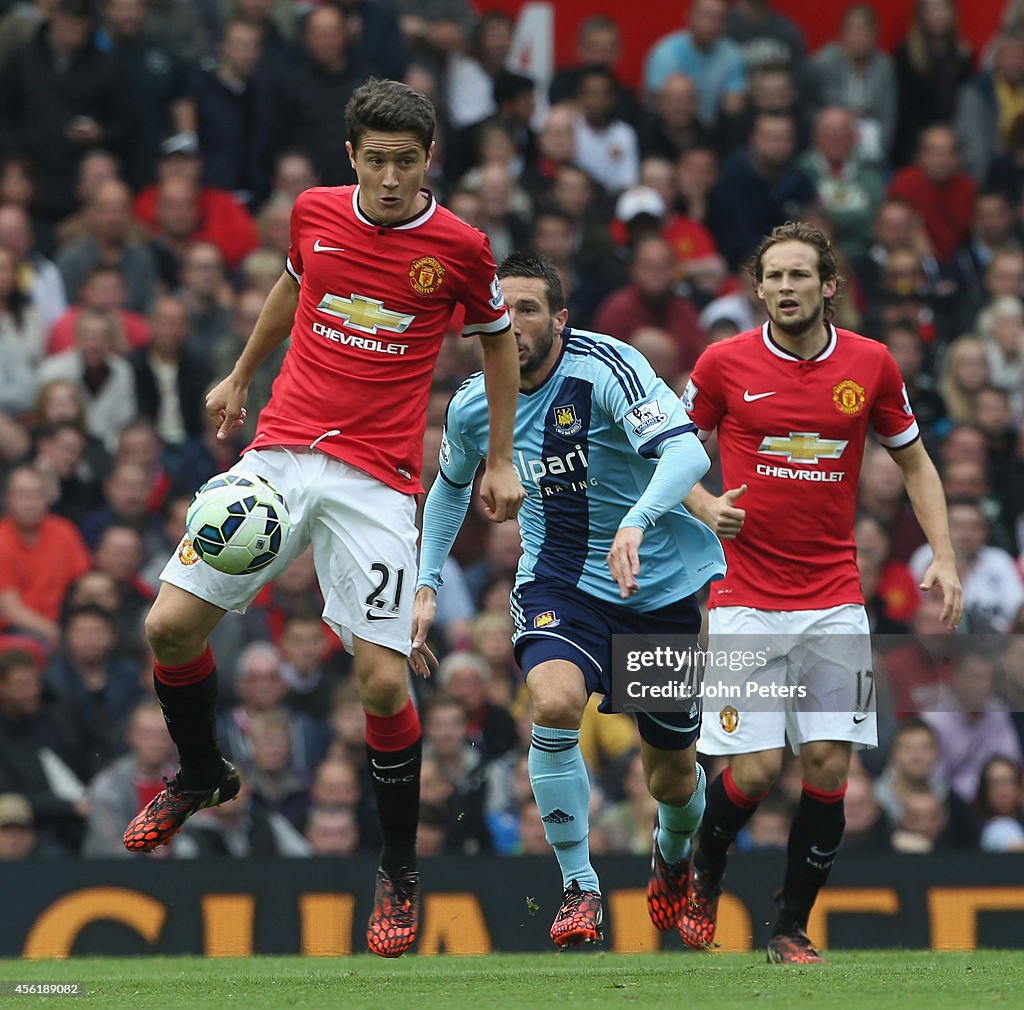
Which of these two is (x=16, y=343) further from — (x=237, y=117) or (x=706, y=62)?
(x=706, y=62)

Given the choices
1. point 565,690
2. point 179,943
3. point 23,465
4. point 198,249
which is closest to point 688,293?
point 198,249

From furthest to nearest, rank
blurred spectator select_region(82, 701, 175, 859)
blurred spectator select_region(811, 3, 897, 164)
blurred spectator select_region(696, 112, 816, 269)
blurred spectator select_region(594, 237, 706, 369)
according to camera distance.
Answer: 1. blurred spectator select_region(811, 3, 897, 164)
2. blurred spectator select_region(696, 112, 816, 269)
3. blurred spectator select_region(594, 237, 706, 369)
4. blurred spectator select_region(82, 701, 175, 859)

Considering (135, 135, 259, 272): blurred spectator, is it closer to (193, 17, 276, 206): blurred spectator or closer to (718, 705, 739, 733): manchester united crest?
(193, 17, 276, 206): blurred spectator

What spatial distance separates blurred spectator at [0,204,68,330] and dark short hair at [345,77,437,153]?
6.18 meters

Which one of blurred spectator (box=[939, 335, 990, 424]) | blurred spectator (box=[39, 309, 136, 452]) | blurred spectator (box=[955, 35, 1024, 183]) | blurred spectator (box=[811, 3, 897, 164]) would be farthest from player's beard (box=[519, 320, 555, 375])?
blurred spectator (box=[955, 35, 1024, 183])

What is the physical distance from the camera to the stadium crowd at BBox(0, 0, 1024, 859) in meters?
11.1

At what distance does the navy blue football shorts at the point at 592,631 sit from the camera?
7.80 m

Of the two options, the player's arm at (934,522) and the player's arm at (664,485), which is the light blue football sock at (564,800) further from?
the player's arm at (934,522)

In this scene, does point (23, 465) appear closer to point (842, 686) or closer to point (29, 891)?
point (29, 891)

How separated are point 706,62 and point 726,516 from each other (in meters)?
8.88

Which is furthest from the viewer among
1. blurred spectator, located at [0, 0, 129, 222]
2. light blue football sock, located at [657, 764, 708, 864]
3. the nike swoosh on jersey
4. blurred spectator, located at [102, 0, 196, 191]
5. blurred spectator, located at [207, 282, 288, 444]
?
blurred spectator, located at [102, 0, 196, 191]

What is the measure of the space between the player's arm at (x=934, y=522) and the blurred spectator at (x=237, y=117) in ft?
22.9

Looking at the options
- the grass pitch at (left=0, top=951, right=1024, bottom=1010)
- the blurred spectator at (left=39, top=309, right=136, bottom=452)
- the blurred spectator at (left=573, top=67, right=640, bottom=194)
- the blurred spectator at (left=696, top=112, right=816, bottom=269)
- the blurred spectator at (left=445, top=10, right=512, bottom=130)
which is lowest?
the grass pitch at (left=0, top=951, right=1024, bottom=1010)

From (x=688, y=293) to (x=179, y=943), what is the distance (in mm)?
6038
